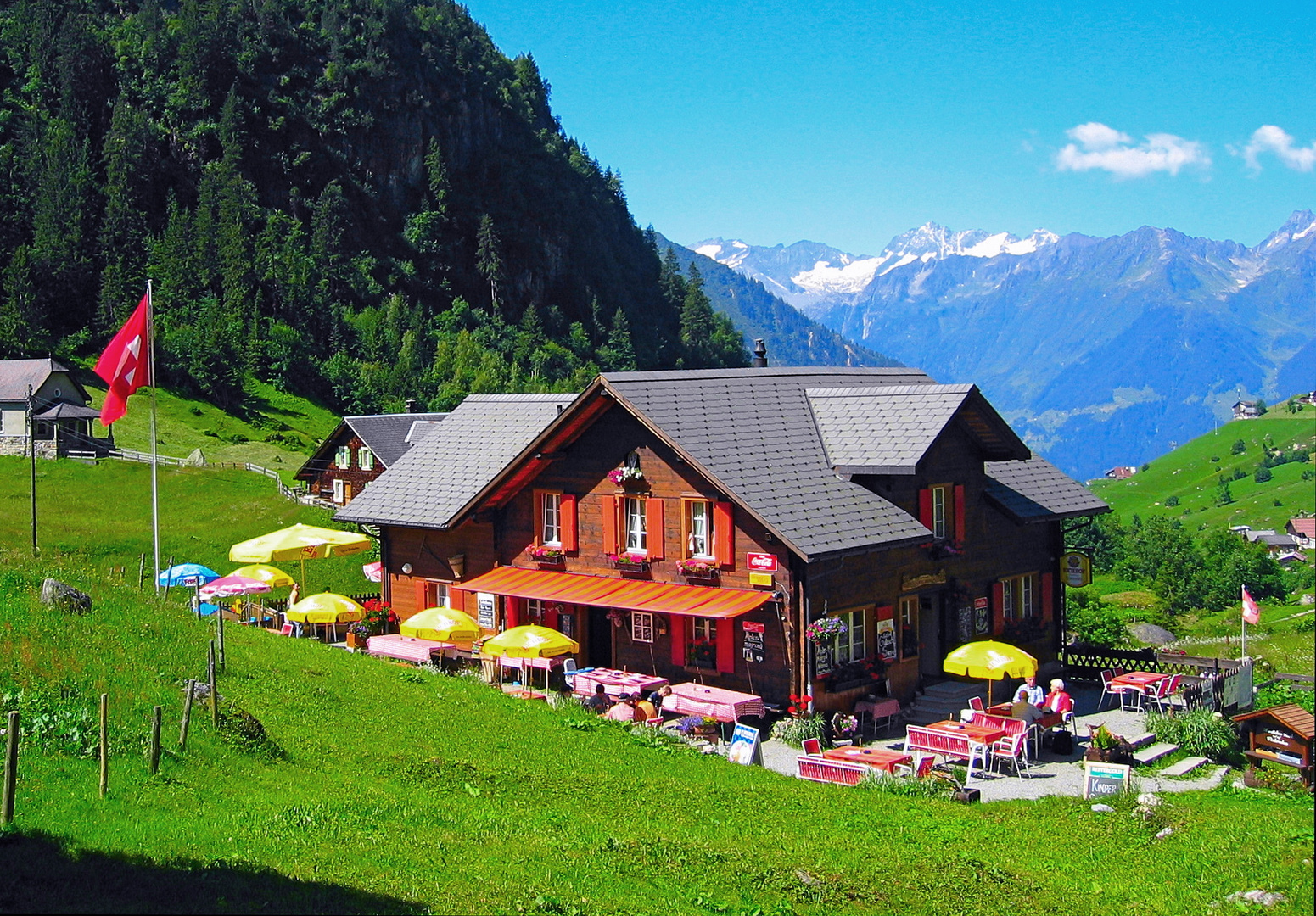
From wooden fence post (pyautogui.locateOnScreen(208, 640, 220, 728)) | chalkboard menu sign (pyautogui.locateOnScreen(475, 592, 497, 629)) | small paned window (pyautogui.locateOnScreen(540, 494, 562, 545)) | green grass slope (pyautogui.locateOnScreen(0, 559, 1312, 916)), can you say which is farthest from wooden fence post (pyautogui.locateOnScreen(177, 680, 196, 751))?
chalkboard menu sign (pyautogui.locateOnScreen(475, 592, 497, 629))

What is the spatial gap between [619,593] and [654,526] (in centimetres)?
172

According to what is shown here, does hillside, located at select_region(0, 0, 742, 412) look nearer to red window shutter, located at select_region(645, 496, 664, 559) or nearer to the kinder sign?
red window shutter, located at select_region(645, 496, 664, 559)

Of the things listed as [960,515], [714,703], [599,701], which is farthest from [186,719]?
[960,515]

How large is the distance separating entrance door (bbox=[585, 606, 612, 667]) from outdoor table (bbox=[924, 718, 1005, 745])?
28.4 ft

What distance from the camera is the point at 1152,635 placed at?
53906 millimetres

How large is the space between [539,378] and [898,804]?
127452mm

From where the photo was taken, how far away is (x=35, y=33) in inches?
5719

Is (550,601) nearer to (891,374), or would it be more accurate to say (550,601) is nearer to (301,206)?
(891,374)

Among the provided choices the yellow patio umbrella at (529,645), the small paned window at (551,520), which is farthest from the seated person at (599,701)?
the small paned window at (551,520)

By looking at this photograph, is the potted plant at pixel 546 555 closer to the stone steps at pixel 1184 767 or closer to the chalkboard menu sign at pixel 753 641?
the chalkboard menu sign at pixel 753 641

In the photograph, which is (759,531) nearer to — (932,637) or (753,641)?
(753,641)

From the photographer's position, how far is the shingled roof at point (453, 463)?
3431cm

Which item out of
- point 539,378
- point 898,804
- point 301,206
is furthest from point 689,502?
point 301,206

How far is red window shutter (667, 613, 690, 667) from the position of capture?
2880 cm
